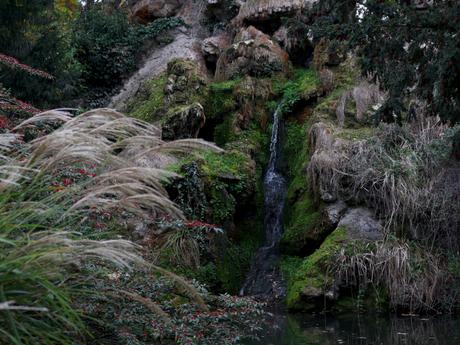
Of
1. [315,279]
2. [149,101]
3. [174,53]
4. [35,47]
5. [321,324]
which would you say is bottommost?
[321,324]

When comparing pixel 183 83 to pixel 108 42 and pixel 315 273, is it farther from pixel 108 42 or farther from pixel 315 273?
pixel 315 273

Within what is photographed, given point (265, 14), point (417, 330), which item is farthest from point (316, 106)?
point (417, 330)

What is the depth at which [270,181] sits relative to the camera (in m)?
10.9

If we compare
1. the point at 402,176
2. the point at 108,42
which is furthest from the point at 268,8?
the point at 402,176

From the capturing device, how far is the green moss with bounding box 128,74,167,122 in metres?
12.8

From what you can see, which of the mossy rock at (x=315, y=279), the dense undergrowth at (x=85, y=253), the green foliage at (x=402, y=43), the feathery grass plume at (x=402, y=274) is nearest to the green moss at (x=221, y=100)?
the mossy rock at (x=315, y=279)

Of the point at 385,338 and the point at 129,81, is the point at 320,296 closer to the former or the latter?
the point at 385,338

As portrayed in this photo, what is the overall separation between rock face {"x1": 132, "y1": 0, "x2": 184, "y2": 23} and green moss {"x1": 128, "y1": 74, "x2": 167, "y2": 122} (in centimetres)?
346

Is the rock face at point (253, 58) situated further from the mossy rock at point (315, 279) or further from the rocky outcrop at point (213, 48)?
the mossy rock at point (315, 279)

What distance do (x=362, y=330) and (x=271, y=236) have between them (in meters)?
3.58

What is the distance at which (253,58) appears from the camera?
41.7 feet

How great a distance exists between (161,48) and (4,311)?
15.2 meters

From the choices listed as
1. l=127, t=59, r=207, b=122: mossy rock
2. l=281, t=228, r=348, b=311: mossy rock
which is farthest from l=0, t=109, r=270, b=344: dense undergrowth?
l=127, t=59, r=207, b=122: mossy rock

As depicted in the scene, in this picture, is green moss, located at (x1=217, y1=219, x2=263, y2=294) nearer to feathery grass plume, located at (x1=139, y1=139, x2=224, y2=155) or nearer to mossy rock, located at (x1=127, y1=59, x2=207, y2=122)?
mossy rock, located at (x1=127, y1=59, x2=207, y2=122)
